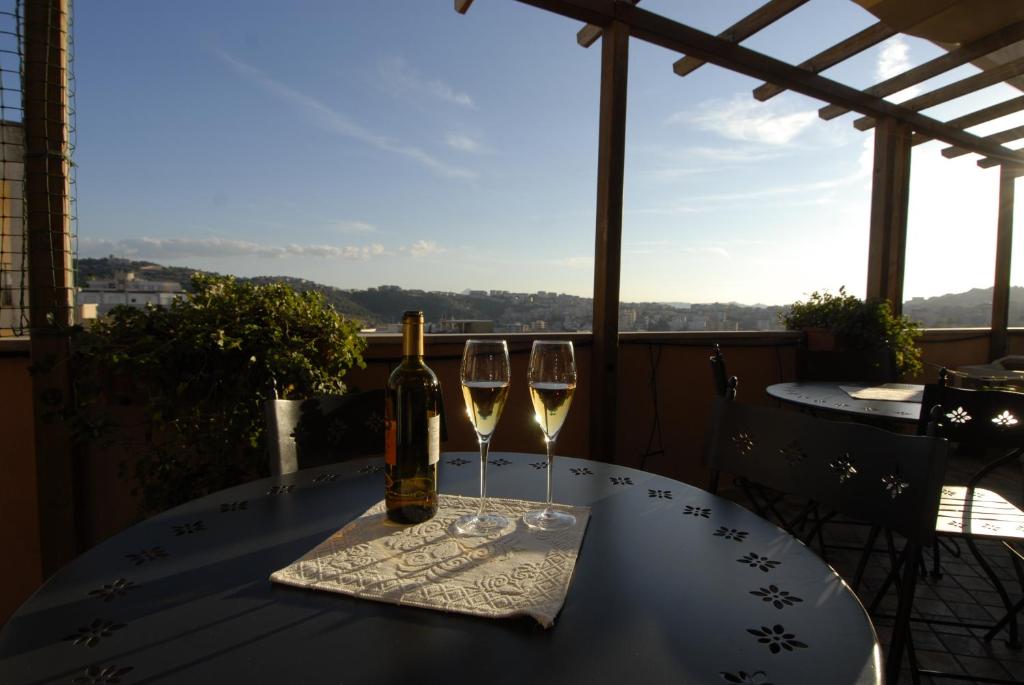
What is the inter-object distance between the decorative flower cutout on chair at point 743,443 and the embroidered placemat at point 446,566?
1.62 ft

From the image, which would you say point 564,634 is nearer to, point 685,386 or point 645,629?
point 645,629

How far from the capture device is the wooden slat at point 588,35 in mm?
2932

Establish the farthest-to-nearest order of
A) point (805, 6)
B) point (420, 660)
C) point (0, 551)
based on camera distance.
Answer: point (805, 6) → point (0, 551) → point (420, 660)

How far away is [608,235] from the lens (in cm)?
291

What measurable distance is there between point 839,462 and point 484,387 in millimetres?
699

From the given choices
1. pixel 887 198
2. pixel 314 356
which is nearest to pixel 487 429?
pixel 314 356

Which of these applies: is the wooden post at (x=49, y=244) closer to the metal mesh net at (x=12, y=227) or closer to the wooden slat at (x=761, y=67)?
the metal mesh net at (x=12, y=227)

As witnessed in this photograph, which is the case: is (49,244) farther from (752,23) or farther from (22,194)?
(752,23)

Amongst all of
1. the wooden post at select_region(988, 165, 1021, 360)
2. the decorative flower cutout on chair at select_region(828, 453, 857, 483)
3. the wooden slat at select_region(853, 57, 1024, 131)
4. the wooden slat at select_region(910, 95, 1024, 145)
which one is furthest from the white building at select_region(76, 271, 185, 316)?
the wooden post at select_region(988, 165, 1021, 360)

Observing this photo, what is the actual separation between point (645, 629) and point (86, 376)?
2.01 meters

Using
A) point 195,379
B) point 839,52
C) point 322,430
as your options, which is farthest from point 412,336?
point 839,52

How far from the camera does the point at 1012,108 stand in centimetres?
413

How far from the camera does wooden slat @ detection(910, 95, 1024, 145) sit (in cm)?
410

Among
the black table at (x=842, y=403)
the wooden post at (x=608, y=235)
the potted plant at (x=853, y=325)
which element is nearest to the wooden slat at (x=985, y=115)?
the potted plant at (x=853, y=325)
